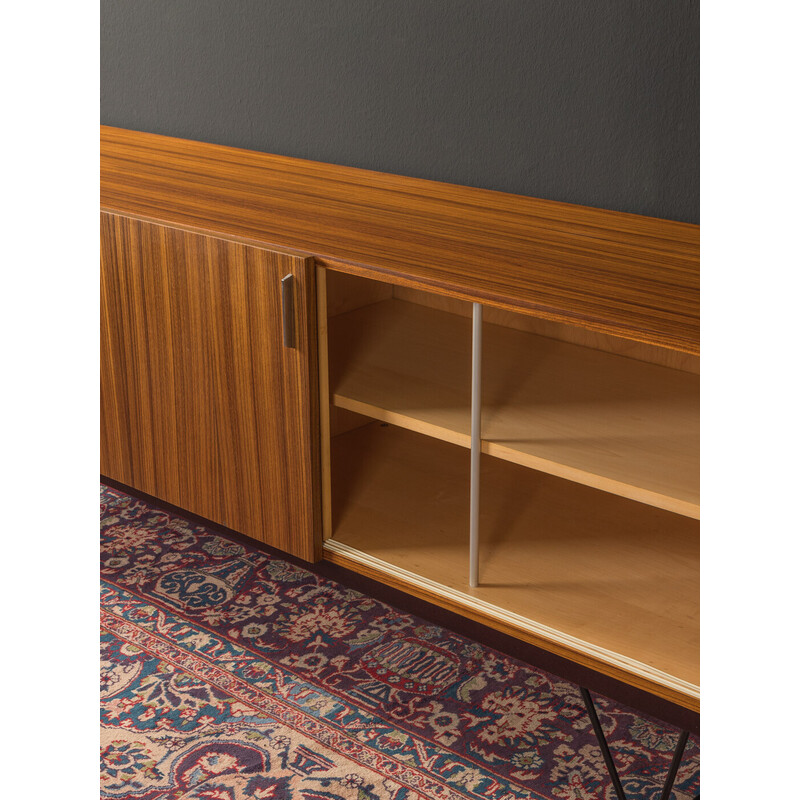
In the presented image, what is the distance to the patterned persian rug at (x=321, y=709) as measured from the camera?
4.92ft

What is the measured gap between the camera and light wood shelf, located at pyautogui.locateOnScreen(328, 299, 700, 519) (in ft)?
4.55

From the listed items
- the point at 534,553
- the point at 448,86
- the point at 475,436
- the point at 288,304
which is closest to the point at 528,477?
the point at 534,553

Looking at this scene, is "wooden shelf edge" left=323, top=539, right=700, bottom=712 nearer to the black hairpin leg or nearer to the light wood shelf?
the black hairpin leg

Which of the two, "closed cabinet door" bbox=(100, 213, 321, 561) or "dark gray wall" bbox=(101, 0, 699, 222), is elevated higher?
"dark gray wall" bbox=(101, 0, 699, 222)

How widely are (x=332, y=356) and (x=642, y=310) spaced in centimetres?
65

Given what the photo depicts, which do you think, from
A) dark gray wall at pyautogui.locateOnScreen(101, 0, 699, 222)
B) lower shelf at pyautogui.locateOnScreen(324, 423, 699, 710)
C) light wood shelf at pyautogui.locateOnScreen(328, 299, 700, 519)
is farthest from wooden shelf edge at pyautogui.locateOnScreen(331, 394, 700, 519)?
dark gray wall at pyautogui.locateOnScreen(101, 0, 699, 222)

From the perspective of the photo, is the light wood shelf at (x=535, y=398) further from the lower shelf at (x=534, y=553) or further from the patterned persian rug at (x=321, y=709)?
the patterned persian rug at (x=321, y=709)

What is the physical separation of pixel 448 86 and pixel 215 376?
744mm

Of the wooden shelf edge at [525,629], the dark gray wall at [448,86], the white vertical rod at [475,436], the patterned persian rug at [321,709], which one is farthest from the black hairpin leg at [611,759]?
the dark gray wall at [448,86]

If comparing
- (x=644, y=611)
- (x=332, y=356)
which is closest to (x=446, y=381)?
(x=332, y=356)

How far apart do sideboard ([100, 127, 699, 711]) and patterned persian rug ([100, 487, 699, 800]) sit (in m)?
0.26

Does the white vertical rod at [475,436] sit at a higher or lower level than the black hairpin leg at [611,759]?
higher
